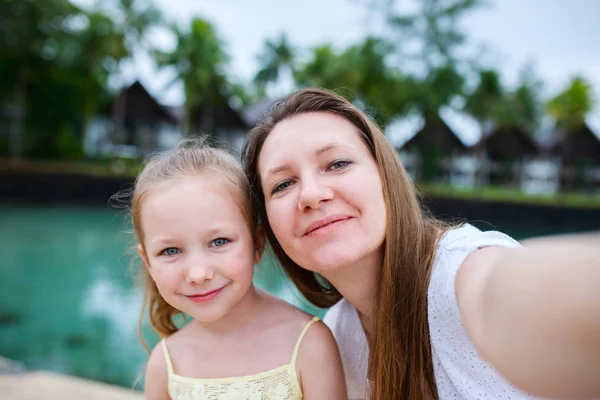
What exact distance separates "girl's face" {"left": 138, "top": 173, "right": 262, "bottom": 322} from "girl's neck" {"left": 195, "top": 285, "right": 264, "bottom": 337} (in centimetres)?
9

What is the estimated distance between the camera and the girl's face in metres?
1.44

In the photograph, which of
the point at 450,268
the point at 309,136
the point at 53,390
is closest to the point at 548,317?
the point at 450,268

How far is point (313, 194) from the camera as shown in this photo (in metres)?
1.33

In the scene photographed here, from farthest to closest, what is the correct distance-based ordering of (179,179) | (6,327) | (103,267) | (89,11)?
1. (89,11)
2. (103,267)
3. (6,327)
4. (179,179)

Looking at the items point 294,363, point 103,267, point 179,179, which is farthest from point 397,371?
point 103,267

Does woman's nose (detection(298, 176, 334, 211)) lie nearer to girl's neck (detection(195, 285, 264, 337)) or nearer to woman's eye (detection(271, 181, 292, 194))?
woman's eye (detection(271, 181, 292, 194))

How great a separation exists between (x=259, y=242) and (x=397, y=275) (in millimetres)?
510

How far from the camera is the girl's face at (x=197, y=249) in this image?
4.72 ft

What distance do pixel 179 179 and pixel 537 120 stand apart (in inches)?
1389

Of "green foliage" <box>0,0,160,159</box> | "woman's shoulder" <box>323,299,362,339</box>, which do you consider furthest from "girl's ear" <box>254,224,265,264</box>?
"green foliage" <box>0,0,160,159</box>

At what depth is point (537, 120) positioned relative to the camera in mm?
32312

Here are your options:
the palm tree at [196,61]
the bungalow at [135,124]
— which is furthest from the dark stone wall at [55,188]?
the bungalow at [135,124]

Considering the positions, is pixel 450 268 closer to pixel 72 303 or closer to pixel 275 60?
pixel 72 303

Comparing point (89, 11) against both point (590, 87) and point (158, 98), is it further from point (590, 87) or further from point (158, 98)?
point (590, 87)
